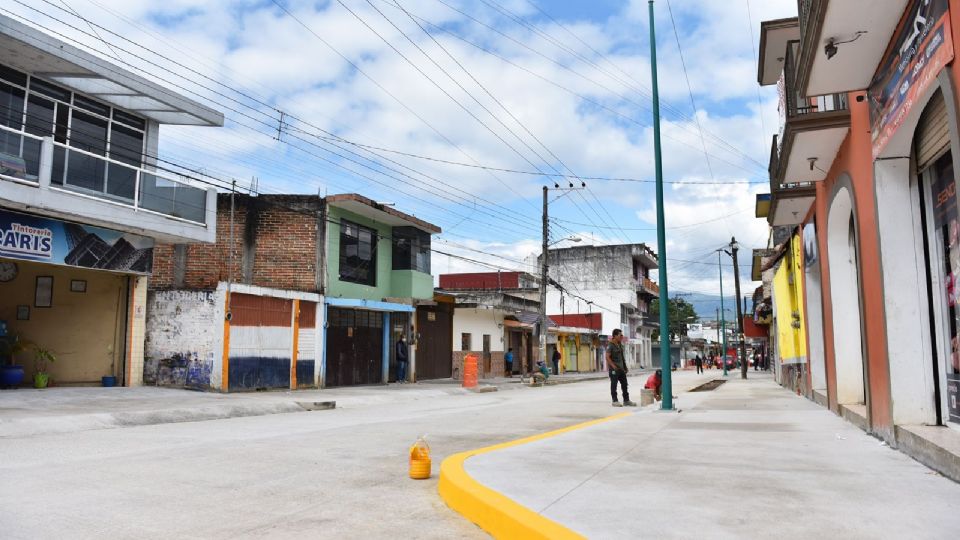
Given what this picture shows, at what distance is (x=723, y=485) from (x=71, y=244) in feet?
49.6

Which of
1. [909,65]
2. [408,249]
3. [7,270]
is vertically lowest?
[7,270]

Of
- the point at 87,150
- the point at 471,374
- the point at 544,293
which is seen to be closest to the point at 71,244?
the point at 87,150

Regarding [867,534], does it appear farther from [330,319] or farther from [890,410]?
[330,319]

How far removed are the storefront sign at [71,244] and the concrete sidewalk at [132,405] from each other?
2.92 m

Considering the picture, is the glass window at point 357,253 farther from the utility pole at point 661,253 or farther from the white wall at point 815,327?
the white wall at point 815,327

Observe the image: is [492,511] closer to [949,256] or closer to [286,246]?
[949,256]

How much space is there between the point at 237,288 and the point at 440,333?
1322 centimetres

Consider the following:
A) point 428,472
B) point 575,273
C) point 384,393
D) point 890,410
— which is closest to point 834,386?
point 890,410

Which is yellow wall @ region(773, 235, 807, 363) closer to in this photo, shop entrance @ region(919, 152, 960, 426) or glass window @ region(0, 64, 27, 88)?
shop entrance @ region(919, 152, 960, 426)

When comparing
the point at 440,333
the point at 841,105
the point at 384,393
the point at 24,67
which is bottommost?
the point at 384,393

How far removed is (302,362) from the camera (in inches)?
848

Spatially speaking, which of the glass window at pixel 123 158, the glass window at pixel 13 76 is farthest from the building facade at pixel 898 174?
the glass window at pixel 13 76

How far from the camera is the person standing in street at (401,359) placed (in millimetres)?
25812

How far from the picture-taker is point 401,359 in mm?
25812
